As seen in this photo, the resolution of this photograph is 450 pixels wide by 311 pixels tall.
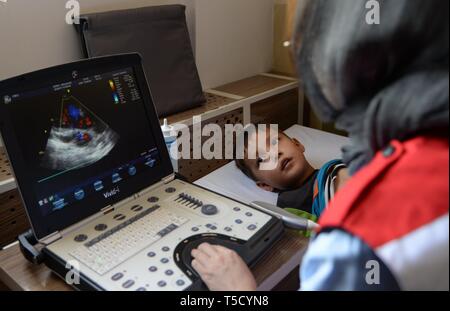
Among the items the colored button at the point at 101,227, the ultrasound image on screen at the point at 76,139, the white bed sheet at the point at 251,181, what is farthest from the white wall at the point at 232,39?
the colored button at the point at 101,227

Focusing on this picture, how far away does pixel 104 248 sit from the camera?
87cm

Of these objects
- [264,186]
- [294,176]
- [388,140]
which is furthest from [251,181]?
[388,140]

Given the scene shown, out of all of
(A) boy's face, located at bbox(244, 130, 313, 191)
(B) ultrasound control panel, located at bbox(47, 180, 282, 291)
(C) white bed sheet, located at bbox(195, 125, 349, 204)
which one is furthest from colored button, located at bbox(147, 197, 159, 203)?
(A) boy's face, located at bbox(244, 130, 313, 191)

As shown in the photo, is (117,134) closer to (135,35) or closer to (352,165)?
(352,165)

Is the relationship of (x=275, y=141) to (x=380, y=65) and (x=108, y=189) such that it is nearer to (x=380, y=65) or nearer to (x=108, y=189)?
(x=108, y=189)

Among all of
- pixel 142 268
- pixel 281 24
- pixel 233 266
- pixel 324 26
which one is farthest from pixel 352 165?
pixel 281 24

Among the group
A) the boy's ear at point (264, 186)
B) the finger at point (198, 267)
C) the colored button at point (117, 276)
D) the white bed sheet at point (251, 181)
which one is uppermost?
the colored button at point (117, 276)

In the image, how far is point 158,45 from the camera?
1861 mm

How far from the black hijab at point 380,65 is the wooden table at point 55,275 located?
13.3 inches

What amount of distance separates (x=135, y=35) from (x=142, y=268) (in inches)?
47.0

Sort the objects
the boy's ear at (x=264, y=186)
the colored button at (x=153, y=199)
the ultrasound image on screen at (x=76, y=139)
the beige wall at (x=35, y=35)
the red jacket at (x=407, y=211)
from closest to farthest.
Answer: the red jacket at (x=407, y=211)
the ultrasound image on screen at (x=76, y=139)
the colored button at (x=153, y=199)
the beige wall at (x=35, y=35)
the boy's ear at (x=264, y=186)

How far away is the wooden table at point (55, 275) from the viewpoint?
0.85 m

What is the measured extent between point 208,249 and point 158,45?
122cm

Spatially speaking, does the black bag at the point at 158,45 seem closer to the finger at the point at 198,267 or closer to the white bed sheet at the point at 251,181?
the white bed sheet at the point at 251,181
